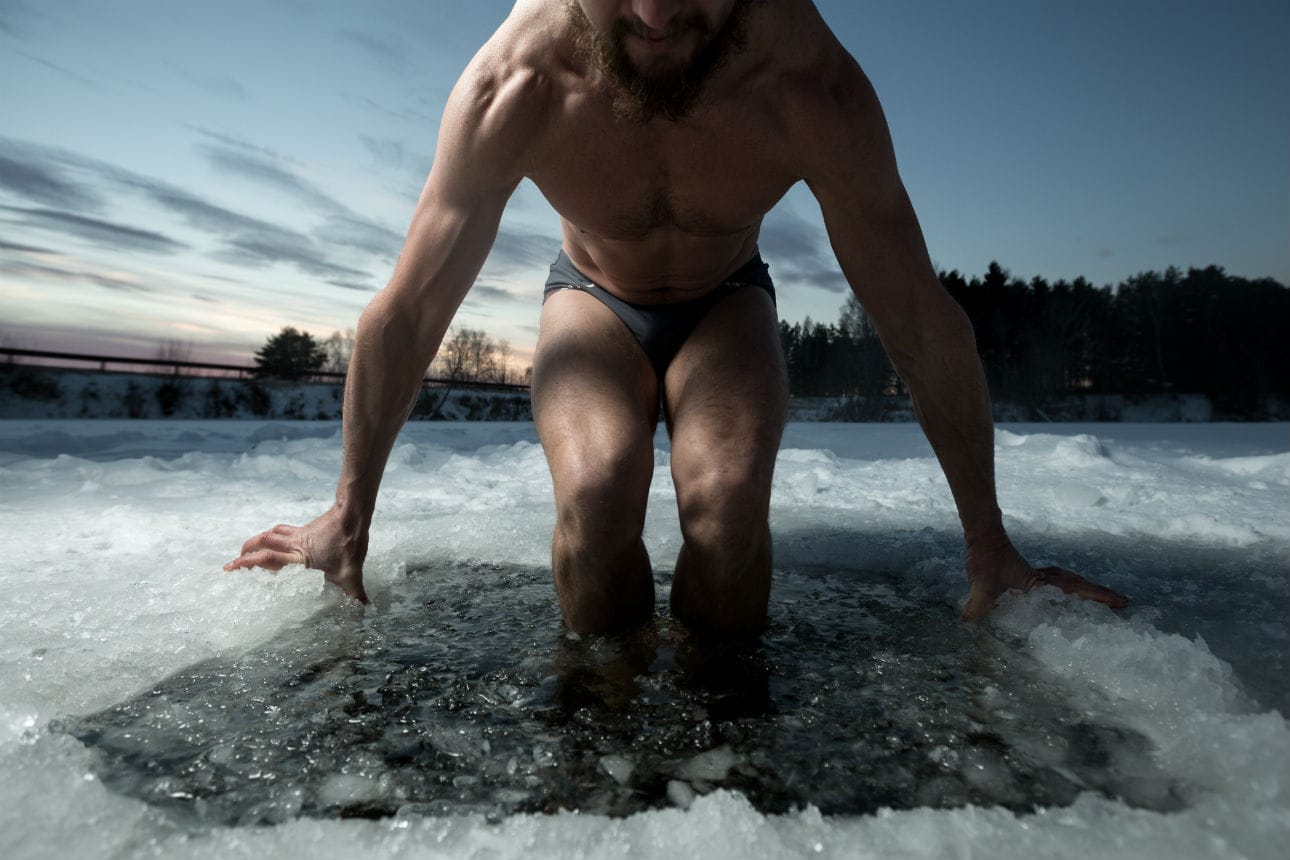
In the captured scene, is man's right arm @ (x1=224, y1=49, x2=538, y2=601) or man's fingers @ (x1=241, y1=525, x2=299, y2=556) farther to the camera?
man's fingers @ (x1=241, y1=525, x2=299, y2=556)

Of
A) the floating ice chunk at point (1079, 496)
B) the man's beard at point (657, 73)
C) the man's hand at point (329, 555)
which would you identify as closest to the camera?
the man's beard at point (657, 73)

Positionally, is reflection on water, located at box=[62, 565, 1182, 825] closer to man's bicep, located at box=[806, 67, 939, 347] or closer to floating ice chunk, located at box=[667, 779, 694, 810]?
floating ice chunk, located at box=[667, 779, 694, 810]

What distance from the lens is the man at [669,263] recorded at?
1669 millimetres

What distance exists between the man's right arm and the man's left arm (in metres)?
0.76

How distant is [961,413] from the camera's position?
1818mm

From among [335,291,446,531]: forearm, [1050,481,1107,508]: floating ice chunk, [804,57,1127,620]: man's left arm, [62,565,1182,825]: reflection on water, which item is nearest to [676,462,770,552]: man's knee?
[62,565,1182,825]: reflection on water

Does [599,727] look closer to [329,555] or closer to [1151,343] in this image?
[329,555]

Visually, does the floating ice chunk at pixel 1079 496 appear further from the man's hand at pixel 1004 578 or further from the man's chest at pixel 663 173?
the man's chest at pixel 663 173

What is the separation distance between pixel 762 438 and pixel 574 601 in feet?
1.89

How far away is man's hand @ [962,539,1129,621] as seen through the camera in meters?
1.69

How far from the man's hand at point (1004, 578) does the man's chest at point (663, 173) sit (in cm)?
101

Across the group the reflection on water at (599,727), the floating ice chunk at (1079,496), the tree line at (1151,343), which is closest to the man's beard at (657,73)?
the reflection on water at (599,727)

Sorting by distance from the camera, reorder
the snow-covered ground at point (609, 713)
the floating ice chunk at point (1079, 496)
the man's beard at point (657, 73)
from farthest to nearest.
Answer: the floating ice chunk at point (1079, 496), the man's beard at point (657, 73), the snow-covered ground at point (609, 713)

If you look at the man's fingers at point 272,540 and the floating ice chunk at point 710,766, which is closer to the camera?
the floating ice chunk at point 710,766
